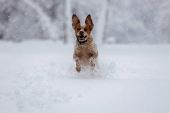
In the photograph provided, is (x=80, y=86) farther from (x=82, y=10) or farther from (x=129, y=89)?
(x=82, y=10)

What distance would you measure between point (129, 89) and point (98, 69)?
1.34 metres

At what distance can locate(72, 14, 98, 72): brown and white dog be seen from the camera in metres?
4.26

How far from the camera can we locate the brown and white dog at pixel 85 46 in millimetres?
4258

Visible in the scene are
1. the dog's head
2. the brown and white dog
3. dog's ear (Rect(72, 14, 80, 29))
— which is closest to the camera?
the dog's head

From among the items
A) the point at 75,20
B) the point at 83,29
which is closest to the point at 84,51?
the point at 83,29

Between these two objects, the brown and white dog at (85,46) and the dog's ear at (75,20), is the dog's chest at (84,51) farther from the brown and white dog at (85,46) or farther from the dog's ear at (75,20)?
the dog's ear at (75,20)

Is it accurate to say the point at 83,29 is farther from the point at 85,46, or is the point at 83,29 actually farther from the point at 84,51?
the point at 84,51

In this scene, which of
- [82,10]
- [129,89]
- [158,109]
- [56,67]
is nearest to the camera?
[158,109]

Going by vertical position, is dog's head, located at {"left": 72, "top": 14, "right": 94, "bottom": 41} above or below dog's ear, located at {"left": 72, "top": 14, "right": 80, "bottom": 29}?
below

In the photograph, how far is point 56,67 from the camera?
5.50m

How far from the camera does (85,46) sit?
4305mm

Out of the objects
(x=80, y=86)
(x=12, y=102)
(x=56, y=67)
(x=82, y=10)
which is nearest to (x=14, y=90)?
(x=12, y=102)

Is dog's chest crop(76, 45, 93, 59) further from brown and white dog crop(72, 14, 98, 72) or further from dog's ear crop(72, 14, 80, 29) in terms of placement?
dog's ear crop(72, 14, 80, 29)

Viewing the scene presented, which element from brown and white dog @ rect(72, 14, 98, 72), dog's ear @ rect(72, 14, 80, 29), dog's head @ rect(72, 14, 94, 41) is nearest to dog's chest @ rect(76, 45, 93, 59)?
brown and white dog @ rect(72, 14, 98, 72)
